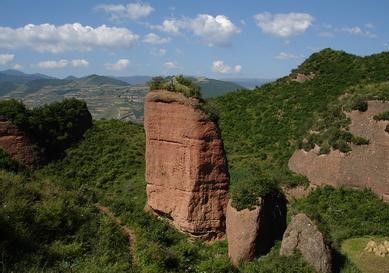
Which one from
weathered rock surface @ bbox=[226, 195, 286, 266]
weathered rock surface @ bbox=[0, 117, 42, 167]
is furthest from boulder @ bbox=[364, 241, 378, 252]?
weathered rock surface @ bbox=[0, 117, 42, 167]

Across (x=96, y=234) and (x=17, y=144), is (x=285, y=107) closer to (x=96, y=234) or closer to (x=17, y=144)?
(x=17, y=144)

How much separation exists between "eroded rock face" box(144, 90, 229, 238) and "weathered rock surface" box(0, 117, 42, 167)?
1575cm

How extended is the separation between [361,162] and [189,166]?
37.1 feet

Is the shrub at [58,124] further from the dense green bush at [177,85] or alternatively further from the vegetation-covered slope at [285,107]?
the dense green bush at [177,85]

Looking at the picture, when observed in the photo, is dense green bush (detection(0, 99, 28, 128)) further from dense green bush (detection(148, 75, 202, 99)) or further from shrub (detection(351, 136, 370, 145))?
shrub (detection(351, 136, 370, 145))

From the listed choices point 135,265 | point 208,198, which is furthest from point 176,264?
point 208,198

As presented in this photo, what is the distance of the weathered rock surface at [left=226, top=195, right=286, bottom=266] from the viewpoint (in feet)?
63.7

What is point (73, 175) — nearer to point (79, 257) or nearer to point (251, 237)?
point (251, 237)

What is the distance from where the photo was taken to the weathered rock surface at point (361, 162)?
86.5ft

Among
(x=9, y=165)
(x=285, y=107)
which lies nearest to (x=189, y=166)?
(x=9, y=165)

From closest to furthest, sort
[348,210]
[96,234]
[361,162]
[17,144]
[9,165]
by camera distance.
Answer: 1. [96,234]
2. [9,165]
3. [348,210]
4. [361,162]
5. [17,144]

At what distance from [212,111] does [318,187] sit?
10.4 meters

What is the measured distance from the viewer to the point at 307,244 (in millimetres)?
18375

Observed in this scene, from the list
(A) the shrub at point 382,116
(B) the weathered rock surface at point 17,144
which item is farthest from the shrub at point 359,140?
(B) the weathered rock surface at point 17,144
